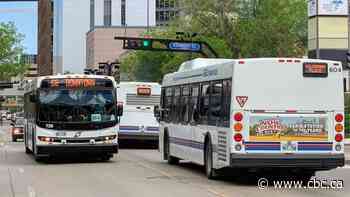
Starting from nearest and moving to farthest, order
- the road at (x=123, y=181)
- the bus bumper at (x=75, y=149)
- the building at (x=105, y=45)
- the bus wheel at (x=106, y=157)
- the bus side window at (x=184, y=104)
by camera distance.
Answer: the road at (x=123, y=181) → the bus side window at (x=184, y=104) → the bus bumper at (x=75, y=149) → the bus wheel at (x=106, y=157) → the building at (x=105, y=45)

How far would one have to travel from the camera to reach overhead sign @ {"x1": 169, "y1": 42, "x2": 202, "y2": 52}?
150 ft

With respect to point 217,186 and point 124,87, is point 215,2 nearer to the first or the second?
point 124,87

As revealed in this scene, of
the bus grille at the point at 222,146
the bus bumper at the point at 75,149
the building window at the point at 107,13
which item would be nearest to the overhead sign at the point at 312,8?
the bus bumper at the point at 75,149

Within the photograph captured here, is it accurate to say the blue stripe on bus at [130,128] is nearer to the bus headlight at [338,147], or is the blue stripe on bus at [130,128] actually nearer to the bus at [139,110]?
the bus at [139,110]

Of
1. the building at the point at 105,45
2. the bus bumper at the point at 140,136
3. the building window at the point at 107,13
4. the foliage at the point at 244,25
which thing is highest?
the building window at the point at 107,13

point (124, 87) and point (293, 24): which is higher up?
point (293, 24)

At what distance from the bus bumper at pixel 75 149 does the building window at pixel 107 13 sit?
413 feet

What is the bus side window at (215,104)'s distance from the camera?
1852 cm

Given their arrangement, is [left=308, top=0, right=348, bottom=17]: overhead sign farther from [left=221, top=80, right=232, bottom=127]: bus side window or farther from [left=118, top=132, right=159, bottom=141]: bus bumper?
[left=221, top=80, right=232, bottom=127]: bus side window

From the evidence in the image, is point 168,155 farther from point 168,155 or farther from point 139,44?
point 139,44

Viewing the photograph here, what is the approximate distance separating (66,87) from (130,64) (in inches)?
2519

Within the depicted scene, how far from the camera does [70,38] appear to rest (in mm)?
159875

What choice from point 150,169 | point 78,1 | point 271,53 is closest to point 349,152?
point 150,169

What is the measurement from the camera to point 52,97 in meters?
25.4
